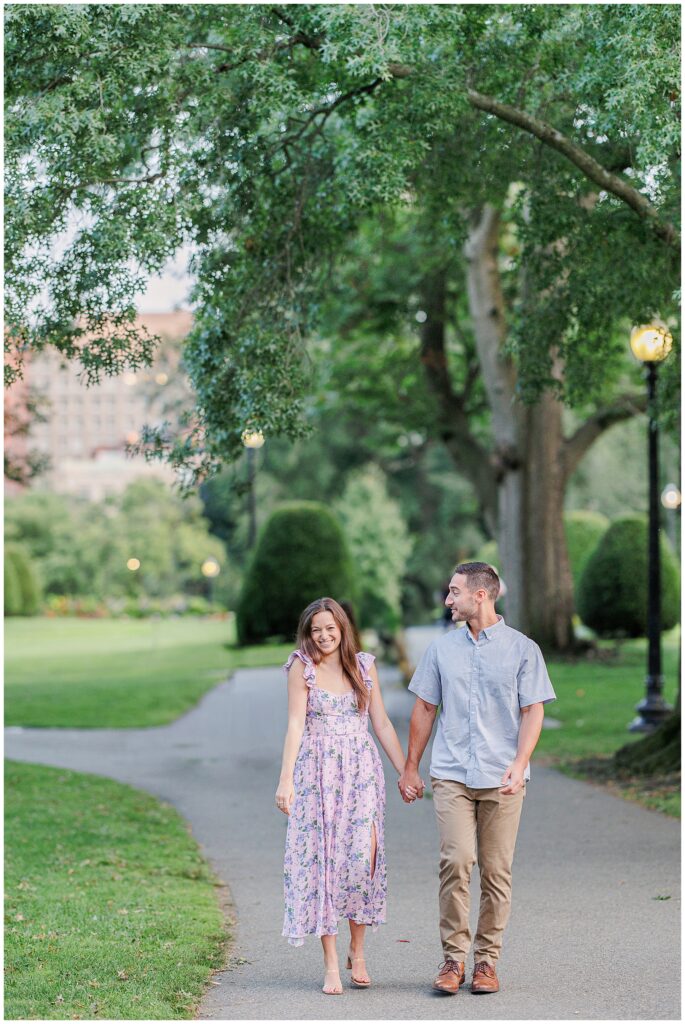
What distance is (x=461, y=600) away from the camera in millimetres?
5867

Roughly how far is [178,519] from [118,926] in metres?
58.1

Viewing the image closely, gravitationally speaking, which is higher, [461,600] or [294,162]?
[294,162]

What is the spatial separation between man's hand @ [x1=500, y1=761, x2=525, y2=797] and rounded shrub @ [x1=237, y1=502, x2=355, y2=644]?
22.2 metres

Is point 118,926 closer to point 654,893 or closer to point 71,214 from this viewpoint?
point 654,893

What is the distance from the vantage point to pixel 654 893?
25.8 ft

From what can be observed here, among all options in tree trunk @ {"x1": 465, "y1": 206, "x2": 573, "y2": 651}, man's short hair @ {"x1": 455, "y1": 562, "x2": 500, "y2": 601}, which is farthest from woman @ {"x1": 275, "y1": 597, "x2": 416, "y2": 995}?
tree trunk @ {"x1": 465, "y1": 206, "x2": 573, "y2": 651}

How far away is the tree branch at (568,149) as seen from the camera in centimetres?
908

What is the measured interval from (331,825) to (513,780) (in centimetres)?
84

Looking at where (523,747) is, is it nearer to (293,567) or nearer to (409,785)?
(409,785)

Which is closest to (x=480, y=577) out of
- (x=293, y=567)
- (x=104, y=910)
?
(x=104, y=910)

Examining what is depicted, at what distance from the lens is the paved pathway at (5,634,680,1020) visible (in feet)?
18.3

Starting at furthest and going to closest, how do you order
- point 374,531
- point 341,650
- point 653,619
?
point 374,531 → point 653,619 → point 341,650

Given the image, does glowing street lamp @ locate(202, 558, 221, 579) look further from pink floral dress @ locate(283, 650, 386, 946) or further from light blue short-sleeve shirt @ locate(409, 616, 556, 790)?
light blue short-sleeve shirt @ locate(409, 616, 556, 790)

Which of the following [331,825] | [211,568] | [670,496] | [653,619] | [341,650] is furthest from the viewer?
[211,568]
